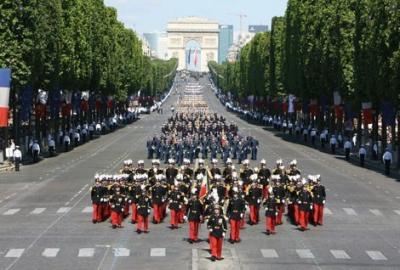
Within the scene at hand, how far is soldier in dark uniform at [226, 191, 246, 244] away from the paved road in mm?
546

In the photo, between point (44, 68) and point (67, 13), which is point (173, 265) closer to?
point (44, 68)

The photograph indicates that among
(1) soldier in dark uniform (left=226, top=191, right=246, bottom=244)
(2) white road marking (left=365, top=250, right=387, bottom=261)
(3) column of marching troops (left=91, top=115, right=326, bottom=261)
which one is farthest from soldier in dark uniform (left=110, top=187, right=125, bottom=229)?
(2) white road marking (left=365, top=250, right=387, bottom=261)

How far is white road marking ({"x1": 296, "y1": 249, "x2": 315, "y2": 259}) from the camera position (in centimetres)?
3259

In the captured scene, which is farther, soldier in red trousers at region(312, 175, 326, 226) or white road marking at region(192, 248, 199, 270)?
soldier in red trousers at region(312, 175, 326, 226)

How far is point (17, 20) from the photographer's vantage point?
73500 millimetres

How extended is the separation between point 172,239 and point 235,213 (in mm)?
2455

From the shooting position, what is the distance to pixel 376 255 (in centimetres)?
3306

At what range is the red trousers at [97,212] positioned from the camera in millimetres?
40281

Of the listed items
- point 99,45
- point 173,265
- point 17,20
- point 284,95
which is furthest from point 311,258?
point 284,95

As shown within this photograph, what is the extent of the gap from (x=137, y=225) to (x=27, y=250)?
5667 millimetres

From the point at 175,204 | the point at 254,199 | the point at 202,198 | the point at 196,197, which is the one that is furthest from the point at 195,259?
the point at 254,199

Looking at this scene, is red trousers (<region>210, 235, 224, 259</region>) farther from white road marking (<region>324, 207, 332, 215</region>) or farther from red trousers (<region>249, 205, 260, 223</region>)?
white road marking (<region>324, 207, 332, 215</region>)

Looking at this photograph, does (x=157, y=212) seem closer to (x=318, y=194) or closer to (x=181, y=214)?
(x=181, y=214)

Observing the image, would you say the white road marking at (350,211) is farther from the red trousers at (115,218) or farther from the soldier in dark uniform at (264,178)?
the red trousers at (115,218)
